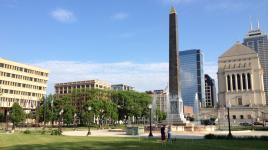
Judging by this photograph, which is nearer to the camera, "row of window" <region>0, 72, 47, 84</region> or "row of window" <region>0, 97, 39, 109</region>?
"row of window" <region>0, 97, 39, 109</region>

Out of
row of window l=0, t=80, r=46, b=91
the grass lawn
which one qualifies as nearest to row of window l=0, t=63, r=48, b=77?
row of window l=0, t=80, r=46, b=91

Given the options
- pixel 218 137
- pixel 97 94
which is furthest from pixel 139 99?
pixel 218 137

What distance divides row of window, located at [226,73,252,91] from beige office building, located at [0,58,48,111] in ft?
268

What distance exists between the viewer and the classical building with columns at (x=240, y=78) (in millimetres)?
138625

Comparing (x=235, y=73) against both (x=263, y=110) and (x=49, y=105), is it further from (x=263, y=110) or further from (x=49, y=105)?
(x=49, y=105)

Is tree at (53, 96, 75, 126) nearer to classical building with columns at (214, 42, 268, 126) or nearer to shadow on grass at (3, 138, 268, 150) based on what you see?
classical building with columns at (214, 42, 268, 126)

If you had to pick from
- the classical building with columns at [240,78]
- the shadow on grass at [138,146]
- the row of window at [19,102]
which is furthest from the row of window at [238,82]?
the shadow on grass at [138,146]

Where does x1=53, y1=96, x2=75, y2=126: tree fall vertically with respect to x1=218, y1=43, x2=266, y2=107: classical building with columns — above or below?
below

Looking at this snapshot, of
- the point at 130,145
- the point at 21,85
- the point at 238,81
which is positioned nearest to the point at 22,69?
the point at 21,85

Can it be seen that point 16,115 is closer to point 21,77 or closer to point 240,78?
point 21,77

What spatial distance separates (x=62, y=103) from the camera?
97.0 m

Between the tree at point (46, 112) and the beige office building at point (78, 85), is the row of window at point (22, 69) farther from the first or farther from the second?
the beige office building at point (78, 85)

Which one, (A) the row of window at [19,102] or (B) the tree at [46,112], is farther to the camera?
(A) the row of window at [19,102]

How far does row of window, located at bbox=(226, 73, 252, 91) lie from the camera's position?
141 m
